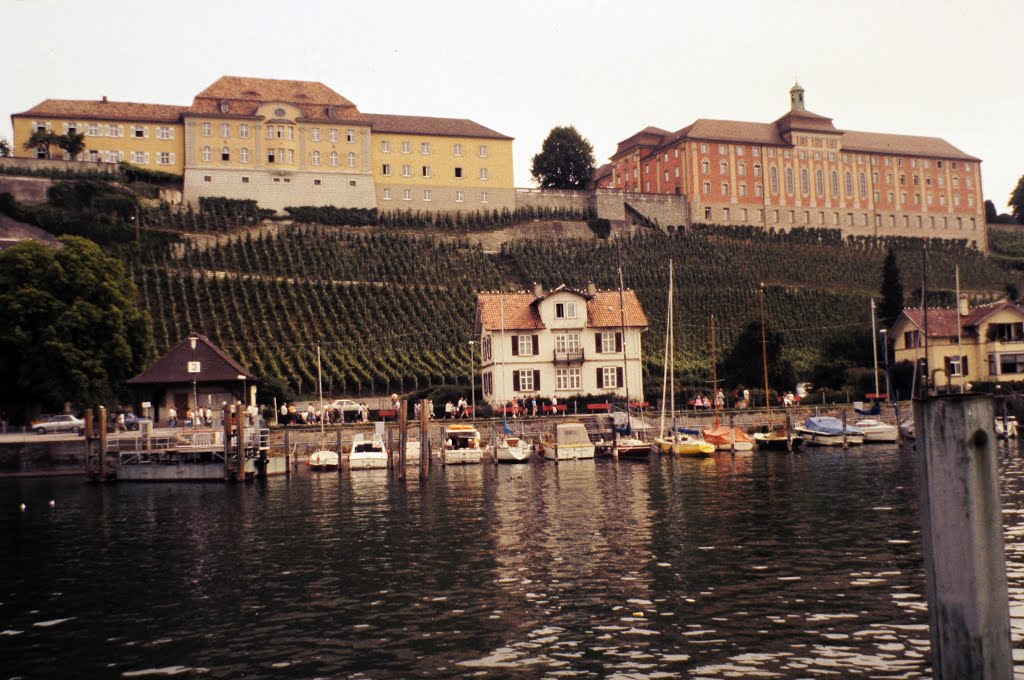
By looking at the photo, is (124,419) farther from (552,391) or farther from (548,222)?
(548,222)

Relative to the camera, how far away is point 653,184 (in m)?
153

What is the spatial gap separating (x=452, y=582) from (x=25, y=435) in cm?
4611

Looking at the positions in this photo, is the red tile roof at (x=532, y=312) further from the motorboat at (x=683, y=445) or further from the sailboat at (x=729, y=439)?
the motorboat at (x=683, y=445)

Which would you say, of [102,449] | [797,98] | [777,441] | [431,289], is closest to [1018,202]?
[797,98]

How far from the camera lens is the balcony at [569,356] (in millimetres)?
77562

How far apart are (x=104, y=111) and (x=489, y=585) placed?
111 m

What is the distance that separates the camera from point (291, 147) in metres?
122

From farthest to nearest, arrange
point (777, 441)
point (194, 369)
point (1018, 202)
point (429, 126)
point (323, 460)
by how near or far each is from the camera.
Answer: point (1018, 202), point (429, 126), point (194, 369), point (777, 441), point (323, 460)

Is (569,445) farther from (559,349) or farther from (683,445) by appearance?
(559,349)

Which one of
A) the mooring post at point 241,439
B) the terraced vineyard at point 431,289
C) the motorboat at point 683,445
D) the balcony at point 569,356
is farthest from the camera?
the terraced vineyard at point 431,289

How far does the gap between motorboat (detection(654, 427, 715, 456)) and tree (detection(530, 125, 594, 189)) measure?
8688 centimetres

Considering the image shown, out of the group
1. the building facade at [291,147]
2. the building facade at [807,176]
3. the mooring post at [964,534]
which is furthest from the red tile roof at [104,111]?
the mooring post at [964,534]

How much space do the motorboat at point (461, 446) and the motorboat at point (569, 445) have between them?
4.11 metres

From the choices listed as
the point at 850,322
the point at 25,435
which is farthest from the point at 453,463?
the point at 850,322
